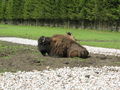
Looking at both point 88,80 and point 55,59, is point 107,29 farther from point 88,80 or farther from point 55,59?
point 88,80

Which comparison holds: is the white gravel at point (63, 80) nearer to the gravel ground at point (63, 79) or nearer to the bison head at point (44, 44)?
the gravel ground at point (63, 79)

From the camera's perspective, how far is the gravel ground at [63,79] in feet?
30.3

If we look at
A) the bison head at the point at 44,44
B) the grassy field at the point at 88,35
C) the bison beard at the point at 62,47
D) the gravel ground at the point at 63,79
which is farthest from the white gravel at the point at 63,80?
the grassy field at the point at 88,35

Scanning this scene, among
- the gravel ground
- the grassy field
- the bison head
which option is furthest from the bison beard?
the grassy field

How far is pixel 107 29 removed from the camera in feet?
210

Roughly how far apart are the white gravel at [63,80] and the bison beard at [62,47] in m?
2.99

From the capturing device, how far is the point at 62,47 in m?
15.4

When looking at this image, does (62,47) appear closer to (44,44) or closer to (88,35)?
(44,44)

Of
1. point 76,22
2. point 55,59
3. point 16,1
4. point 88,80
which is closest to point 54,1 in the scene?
point 76,22

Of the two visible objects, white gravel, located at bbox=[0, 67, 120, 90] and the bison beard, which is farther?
the bison beard

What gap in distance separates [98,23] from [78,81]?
187ft

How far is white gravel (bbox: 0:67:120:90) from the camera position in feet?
30.3

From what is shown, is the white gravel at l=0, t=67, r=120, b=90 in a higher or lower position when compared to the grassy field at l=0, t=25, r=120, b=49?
higher

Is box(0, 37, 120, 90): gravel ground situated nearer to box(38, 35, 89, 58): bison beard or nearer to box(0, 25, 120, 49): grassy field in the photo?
box(38, 35, 89, 58): bison beard
